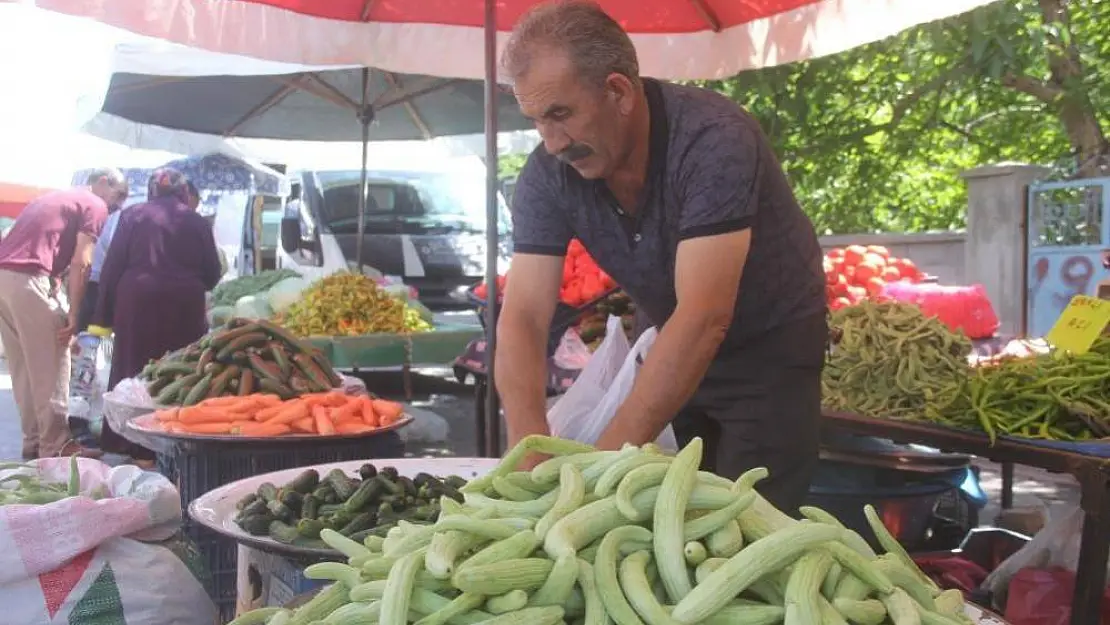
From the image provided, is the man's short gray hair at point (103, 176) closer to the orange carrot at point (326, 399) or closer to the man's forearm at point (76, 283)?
the man's forearm at point (76, 283)

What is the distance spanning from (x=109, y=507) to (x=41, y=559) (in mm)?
175

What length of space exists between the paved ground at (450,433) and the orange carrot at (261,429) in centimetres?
335

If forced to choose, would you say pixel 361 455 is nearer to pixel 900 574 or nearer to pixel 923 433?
pixel 923 433

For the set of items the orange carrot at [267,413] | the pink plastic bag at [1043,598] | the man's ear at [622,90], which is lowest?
the pink plastic bag at [1043,598]

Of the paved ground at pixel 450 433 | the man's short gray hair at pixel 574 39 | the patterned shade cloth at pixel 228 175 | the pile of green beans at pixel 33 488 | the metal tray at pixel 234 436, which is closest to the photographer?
the man's short gray hair at pixel 574 39

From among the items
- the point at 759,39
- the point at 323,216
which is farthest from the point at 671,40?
the point at 323,216

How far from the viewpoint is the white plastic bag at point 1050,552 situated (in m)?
3.59

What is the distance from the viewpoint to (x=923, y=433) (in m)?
3.80

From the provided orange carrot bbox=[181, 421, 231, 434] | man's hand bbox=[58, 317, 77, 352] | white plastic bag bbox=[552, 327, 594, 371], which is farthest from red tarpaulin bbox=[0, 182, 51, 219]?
orange carrot bbox=[181, 421, 231, 434]

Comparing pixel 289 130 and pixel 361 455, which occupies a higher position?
pixel 289 130

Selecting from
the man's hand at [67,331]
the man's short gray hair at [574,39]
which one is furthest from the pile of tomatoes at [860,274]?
the man's hand at [67,331]

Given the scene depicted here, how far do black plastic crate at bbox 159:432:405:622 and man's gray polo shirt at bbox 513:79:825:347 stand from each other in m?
1.20

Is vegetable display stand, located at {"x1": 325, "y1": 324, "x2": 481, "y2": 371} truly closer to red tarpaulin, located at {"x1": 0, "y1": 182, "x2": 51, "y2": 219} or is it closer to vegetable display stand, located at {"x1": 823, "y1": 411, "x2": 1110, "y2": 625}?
vegetable display stand, located at {"x1": 823, "y1": 411, "x2": 1110, "y2": 625}

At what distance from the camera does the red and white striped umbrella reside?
3902 mm
